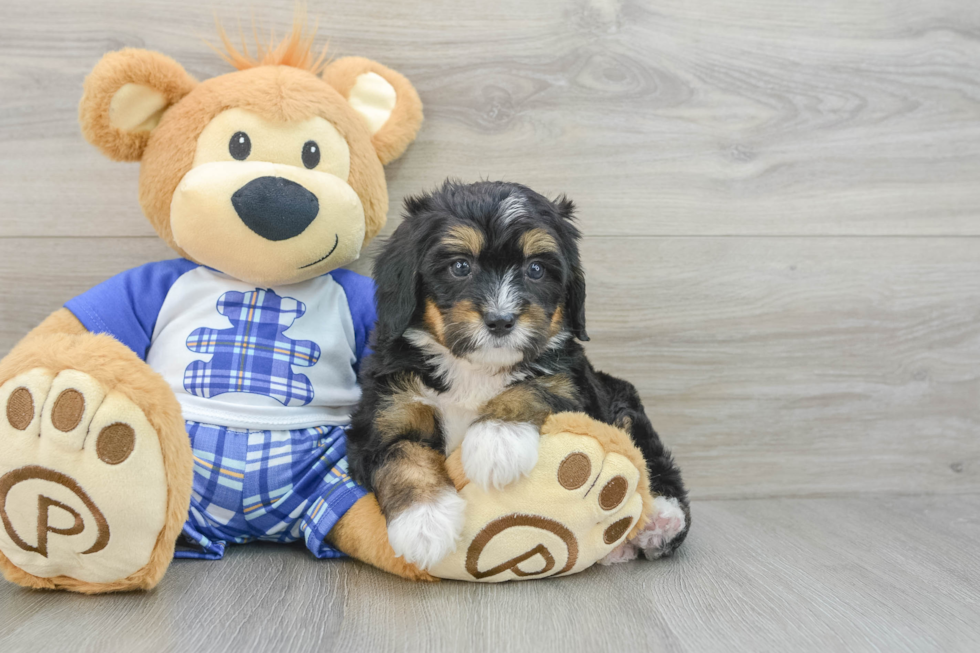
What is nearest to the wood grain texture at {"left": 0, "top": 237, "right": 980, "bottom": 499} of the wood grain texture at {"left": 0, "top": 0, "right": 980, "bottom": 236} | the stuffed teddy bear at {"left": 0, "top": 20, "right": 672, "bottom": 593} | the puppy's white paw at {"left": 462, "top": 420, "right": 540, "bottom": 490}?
the wood grain texture at {"left": 0, "top": 0, "right": 980, "bottom": 236}

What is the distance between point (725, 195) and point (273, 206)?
1.51 meters

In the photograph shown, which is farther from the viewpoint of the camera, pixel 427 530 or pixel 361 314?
pixel 361 314

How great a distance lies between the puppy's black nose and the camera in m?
1.44

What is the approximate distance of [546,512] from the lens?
59.6 inches

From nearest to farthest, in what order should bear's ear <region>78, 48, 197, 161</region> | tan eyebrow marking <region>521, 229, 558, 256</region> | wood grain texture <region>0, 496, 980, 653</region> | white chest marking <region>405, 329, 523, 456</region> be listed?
wood grain texture <region>0, 496, 980, 653</region>, tan eyebrow marking <region>521, 229, 558, 256</region>, white chest marking <region>405, 329, 523, 456</region>, bear's ear <region>78, 48, 197, 161</region>

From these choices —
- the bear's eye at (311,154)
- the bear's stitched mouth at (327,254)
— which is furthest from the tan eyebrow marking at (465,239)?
the bear's eye at (311,154)

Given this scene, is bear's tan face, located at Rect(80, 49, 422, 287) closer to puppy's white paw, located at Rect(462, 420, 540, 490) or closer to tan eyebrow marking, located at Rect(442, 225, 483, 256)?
tan eyebrow marking, located at Rect(442, 225, 483, 256)

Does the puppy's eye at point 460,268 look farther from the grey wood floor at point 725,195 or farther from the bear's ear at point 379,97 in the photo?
the grey wood floor at point 725,195

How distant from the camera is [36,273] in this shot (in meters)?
2.22

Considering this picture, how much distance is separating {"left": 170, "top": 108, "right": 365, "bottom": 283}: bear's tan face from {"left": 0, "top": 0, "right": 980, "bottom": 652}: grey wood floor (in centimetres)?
45

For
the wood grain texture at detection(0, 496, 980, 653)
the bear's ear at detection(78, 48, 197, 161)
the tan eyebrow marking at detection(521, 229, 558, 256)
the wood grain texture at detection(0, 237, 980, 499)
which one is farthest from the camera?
the wood grain texture at detection(0, 237, 980, 499)

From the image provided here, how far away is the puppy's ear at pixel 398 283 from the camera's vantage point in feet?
5.24

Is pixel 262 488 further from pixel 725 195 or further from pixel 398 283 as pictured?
pixel 725 195

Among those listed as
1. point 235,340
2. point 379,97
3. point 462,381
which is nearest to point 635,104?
point 379,97
